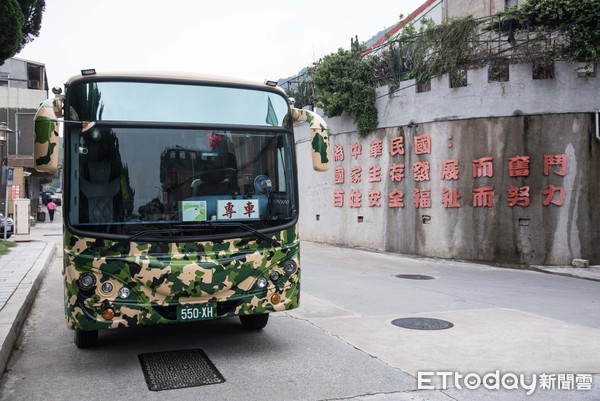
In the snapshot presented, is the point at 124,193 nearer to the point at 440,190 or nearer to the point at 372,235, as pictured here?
the point at 440,190

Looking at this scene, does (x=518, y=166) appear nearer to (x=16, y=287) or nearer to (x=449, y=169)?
(x=449, y=169)

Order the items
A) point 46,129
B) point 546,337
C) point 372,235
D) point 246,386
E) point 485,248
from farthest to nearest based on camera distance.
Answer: point 372,235 → point 485,248 → point 546,337 → point 46,129 → point 246,386

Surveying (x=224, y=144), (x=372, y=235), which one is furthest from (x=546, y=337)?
(x=372, y=235)

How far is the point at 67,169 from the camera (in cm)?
508

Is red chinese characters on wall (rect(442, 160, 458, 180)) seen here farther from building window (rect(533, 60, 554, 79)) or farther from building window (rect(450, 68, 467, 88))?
building window (rect(533, 60, 554, 79))

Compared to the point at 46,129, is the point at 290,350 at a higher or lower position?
lower

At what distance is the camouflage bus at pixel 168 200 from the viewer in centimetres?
501

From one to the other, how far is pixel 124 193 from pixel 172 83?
1.25 m

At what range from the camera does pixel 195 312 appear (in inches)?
204

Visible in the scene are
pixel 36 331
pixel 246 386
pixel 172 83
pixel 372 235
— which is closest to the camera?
pixel 246 386

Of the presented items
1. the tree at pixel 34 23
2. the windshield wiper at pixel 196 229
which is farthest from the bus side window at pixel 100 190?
the tree at pixel 34 23

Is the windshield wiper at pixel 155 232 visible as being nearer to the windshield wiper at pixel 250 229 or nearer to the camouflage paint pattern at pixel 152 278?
the camouflage paint pattern at pixel 152 278

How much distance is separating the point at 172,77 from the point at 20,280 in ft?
20.5

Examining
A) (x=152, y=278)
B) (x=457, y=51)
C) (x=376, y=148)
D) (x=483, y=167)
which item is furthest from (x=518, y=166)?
(x=152, y=278)
